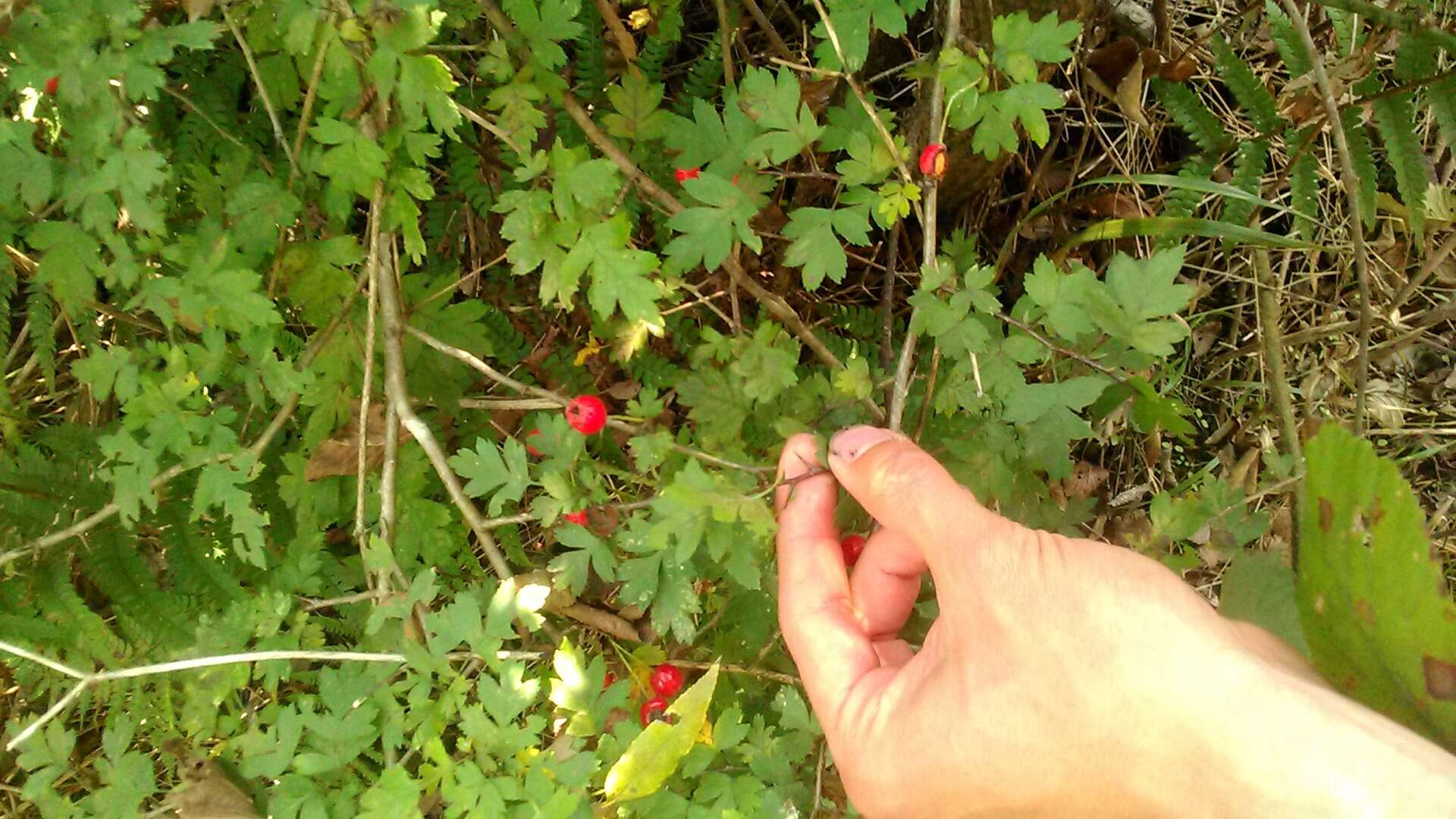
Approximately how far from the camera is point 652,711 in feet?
7.15

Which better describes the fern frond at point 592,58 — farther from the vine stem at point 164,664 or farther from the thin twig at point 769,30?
the vine stem at point 164,664

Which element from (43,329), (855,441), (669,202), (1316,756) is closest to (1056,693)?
(1316,756)

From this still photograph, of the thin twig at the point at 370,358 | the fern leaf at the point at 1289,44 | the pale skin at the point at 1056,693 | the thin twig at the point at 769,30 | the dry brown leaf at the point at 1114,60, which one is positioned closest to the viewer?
Answer: the pale skin at the point at 1056,693

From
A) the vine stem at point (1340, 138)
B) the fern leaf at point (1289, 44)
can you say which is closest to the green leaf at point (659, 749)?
the vine stem at point (1340, 138)

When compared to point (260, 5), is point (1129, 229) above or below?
below

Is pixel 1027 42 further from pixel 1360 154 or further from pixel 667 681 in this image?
pixel 667 681

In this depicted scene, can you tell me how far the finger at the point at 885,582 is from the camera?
1.81 meters

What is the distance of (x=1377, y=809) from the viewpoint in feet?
3.50

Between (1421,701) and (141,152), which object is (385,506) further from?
(1421,701)

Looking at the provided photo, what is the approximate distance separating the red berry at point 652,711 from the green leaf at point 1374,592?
1.42 m

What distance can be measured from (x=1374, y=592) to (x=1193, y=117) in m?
1.98

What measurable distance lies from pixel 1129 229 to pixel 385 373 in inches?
75.0

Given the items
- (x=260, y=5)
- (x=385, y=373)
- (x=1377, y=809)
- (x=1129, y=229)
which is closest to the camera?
(x=1377, y=809)

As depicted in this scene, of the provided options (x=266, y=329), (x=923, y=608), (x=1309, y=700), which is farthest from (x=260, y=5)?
(x=1309, y=700)
